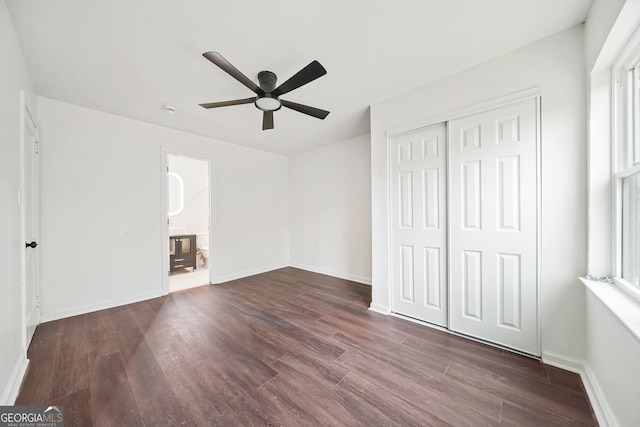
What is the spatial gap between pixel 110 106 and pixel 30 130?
781 millimetres

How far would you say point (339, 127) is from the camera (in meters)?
3.52

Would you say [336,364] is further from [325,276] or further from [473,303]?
[325,276]

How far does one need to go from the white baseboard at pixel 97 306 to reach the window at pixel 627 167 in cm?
472

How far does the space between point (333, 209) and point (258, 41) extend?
3034mm

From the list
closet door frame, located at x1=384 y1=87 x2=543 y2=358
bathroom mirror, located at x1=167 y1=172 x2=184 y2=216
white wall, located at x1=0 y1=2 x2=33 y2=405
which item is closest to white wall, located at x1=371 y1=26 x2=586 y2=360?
closet door frame, located at x1=384 y1=87 x2=543 y2=358

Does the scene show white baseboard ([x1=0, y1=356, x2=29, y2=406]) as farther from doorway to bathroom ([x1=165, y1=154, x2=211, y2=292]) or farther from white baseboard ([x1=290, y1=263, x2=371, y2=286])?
white baseboard ([x1=290, y1=263, x2=371, y2=286])

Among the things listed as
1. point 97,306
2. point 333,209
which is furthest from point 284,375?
point 333,209

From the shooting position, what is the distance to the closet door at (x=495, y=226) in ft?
5.99

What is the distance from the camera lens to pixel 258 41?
173 cm

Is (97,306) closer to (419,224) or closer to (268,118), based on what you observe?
(268,118)

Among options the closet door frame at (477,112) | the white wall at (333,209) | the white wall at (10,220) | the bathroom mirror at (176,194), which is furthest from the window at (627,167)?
the bathroom mirror at (176,194)

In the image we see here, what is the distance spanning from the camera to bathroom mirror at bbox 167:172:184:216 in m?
5.57

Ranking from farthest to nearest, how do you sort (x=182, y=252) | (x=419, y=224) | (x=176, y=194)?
(x=176, y=194)
(x=182, y=252)
(x=419, y=224)

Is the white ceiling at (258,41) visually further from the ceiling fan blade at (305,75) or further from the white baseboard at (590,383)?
the white baseboard at (590,383)
